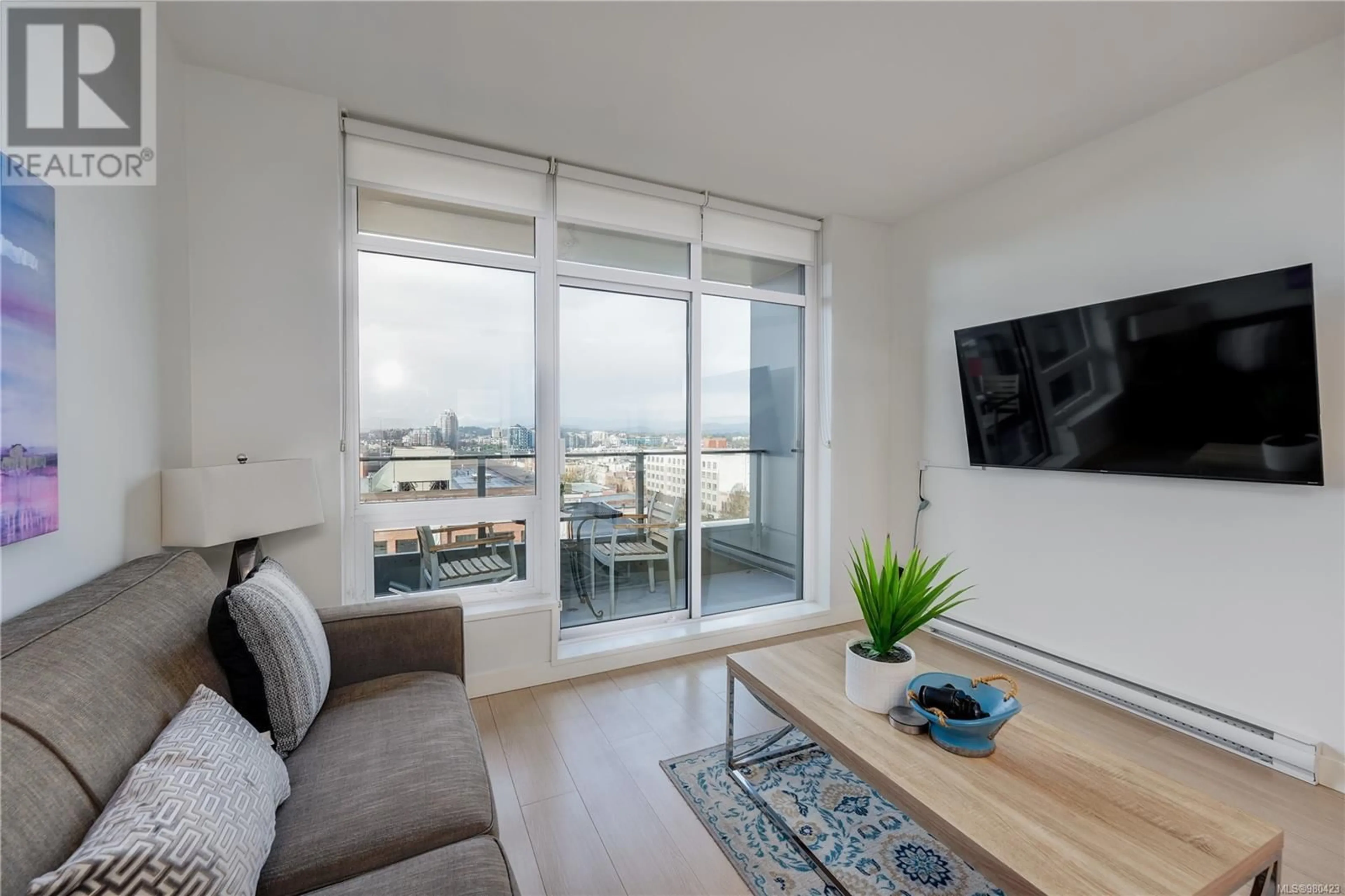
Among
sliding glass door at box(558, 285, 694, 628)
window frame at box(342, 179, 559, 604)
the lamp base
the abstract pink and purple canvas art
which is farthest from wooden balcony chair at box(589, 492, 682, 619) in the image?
the abstract pink and purple canvas art

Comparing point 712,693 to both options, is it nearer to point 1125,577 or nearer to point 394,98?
point 1125,577

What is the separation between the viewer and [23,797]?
29.9 inches

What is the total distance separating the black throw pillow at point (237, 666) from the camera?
1.35m

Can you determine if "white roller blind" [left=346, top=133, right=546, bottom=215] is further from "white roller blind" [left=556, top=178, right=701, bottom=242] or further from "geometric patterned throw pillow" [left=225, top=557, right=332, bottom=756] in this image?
"geometric patterned throw pillow" [left=225, top=557, right=332, bottom=756]

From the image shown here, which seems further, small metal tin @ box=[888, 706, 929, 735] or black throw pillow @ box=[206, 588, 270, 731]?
small metal tin @ box=[888, 706, 929, 735]

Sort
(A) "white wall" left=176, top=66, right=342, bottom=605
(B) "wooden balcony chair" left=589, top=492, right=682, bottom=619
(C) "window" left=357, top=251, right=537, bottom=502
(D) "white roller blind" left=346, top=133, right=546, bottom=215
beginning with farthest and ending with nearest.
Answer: (B) "wooden balcony chair" left=589, top=492, right=682, bottom=619 → (C) "window" left=357, top=251, right=537, bottom=502 → (D) "white roller blind" left=346, top=133, right=546, bottom=215 → (A) "white wall" left=176, top=66, right=342, bottom=605

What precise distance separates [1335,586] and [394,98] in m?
4.09

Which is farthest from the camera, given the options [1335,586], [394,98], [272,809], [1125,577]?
[1125,577]

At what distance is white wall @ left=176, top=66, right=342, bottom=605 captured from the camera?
6.90ft

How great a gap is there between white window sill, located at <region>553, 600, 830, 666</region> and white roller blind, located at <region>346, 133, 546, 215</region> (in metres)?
2.30

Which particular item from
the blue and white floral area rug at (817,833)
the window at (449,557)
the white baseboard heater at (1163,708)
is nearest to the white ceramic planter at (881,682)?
the blue and white floral area rug at (817,833)

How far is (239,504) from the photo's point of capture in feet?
6.12

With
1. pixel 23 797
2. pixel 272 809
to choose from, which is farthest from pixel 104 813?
pixel 272 809

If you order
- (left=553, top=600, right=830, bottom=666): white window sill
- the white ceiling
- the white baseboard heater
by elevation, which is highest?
the white ceiling
